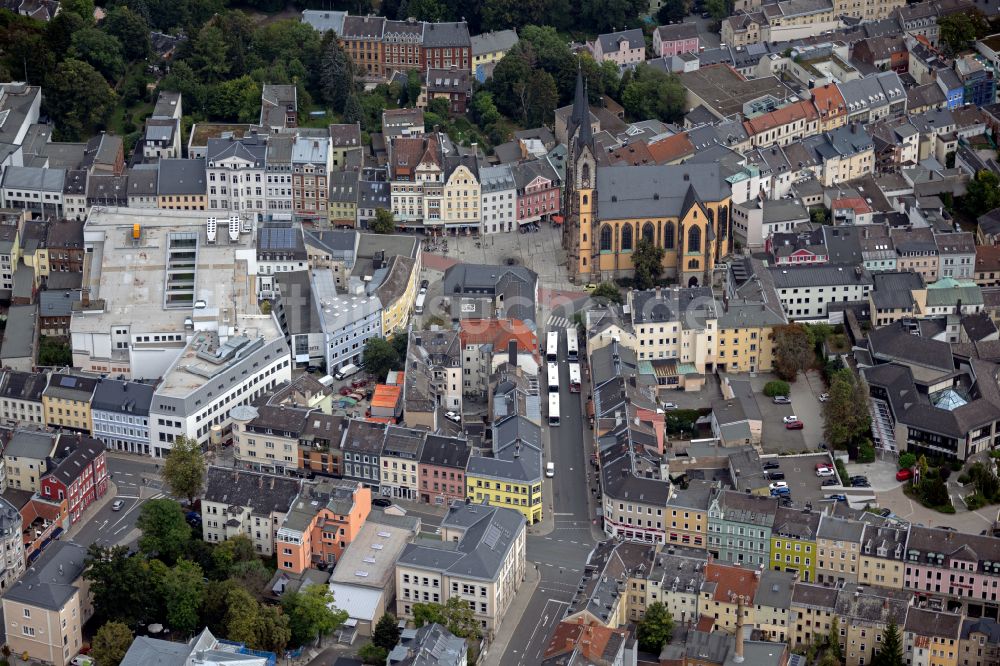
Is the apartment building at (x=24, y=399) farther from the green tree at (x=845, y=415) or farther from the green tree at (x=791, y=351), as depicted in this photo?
the green tree at (x=845, y=415)

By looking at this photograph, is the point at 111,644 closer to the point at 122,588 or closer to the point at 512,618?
the point at 122,588

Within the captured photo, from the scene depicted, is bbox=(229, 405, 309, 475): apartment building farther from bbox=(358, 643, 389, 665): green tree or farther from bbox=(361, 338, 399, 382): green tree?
bbox=(358, 643, 389, 665): green tree

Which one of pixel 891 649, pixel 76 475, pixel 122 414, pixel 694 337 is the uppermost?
pixel 694 337

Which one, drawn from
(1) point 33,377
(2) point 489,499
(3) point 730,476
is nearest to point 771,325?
(3) point 730,476

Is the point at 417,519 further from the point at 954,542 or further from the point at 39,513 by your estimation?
the point at 954,542

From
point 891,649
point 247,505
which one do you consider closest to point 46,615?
point 247,505

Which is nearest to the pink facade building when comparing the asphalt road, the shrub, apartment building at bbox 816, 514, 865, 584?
the asphalt road
